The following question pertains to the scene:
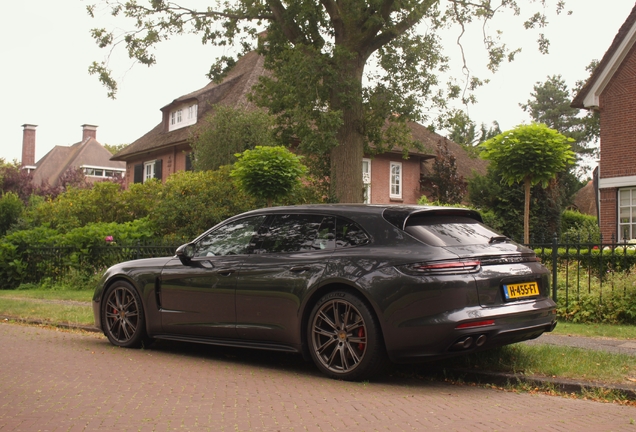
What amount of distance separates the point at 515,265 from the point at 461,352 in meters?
1.02

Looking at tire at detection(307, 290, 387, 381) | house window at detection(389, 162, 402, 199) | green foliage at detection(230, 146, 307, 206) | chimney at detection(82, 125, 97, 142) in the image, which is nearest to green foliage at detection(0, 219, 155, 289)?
green foliage at detection(230, 146, 307, 206)

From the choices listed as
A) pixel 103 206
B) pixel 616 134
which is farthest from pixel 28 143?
pixel 616 134

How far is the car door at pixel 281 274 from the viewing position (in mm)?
6742

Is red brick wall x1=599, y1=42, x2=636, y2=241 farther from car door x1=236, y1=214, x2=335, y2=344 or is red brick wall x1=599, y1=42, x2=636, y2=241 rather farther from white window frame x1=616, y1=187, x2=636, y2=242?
car door x1=236, y1=214, x2=335, y2=344

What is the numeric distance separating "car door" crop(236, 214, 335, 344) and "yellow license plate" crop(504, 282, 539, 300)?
166cm

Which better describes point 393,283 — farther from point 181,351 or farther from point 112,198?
point 112,198

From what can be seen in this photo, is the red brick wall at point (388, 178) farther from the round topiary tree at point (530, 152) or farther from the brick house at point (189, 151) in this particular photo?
the round topiary tree at point (530, 152)

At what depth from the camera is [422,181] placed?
1502 inches

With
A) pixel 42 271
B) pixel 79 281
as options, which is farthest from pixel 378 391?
pixel 42 271

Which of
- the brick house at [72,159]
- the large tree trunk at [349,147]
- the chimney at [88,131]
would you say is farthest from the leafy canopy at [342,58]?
the chimney at [88,131]

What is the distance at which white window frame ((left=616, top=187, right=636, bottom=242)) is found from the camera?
68.3 ft

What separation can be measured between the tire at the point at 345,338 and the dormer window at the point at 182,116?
29881 mm

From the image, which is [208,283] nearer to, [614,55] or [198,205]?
[198,205]

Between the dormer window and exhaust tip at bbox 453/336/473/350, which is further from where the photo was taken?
the dormer window
